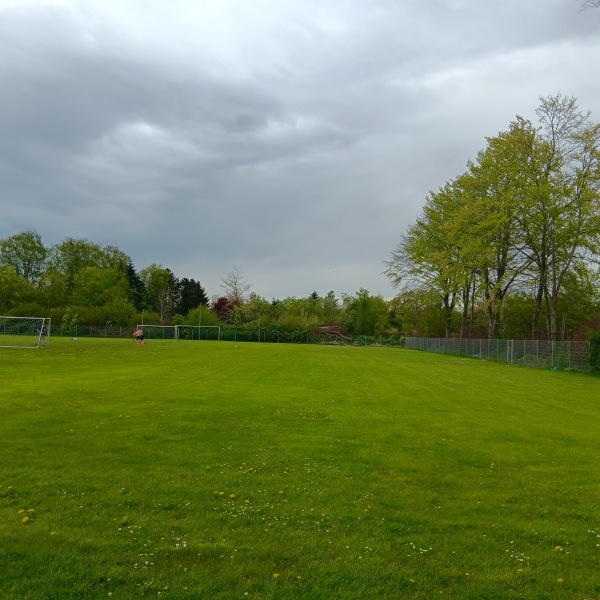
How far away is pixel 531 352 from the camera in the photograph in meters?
34.6

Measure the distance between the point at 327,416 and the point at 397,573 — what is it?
775 centimetres

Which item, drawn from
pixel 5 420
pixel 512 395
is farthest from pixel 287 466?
pixel 512 395

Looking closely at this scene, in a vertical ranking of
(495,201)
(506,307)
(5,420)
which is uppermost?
(495,201)

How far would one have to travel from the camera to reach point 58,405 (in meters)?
12.2

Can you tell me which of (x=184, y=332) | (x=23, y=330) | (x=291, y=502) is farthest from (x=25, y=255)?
(x=291, y=502)

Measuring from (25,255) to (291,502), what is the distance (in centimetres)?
10166

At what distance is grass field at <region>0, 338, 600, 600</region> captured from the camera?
4250mm

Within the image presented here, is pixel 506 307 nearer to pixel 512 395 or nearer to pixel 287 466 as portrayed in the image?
pixel 512 395

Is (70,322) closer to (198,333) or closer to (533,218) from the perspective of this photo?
(198,333)

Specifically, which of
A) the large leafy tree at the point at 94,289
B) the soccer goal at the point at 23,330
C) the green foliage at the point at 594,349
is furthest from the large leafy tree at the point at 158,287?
the green foliage at the point at 594,349

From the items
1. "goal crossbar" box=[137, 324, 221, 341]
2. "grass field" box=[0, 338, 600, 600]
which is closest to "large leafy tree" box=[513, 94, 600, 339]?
A: "grass field" box=[0, 338, 600, 600]

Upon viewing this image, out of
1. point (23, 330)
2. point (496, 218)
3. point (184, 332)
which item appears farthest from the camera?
point (184, 332)

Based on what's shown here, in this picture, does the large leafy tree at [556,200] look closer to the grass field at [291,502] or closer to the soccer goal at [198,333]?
the grass field at [291,502]

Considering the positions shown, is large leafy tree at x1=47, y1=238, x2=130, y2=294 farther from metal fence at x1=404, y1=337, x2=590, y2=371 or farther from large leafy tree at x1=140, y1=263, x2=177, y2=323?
metal fence at x1=404, y1=337, x2=590, y2=371
